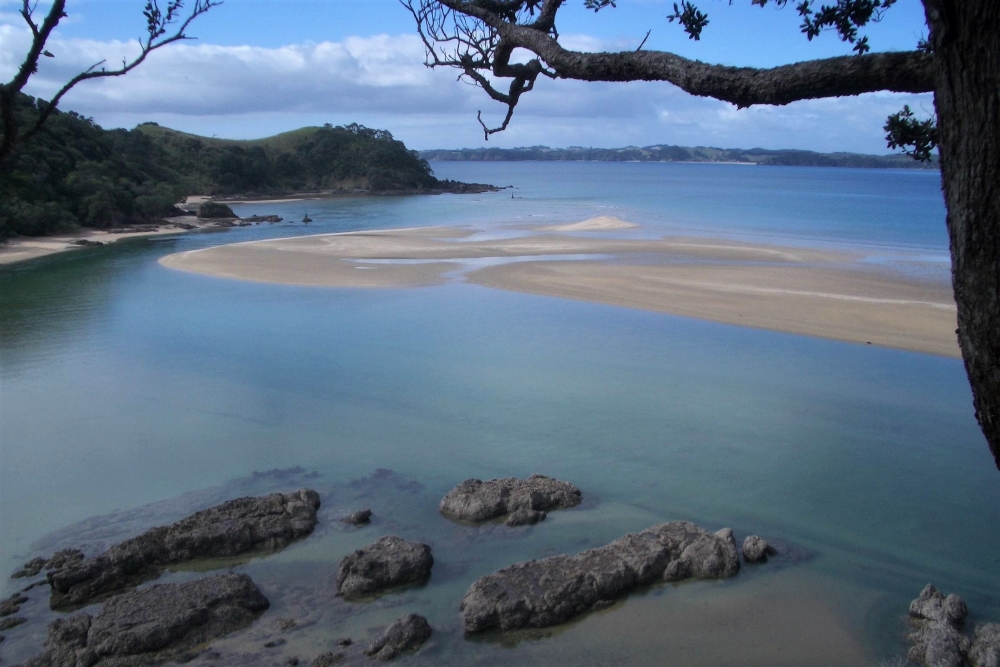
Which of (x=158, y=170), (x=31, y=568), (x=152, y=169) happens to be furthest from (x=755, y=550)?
(x=158, y=170)

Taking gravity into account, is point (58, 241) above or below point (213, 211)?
below

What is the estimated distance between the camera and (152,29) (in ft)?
11.4

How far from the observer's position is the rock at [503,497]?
7836 mm

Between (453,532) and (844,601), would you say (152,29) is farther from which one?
(844,601)

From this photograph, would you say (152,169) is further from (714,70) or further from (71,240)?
(714,70)

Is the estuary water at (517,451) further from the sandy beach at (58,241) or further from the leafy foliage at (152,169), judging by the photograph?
the sandy beach at (58,241)

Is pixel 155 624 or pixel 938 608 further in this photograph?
pixel 938 608

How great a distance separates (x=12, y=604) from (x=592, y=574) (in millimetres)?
4405

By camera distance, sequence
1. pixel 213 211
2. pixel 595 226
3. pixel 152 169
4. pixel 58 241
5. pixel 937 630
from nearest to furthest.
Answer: pixel 937 630, pixel 58 241, pixel 595 226, pixel 213 211, pixel 152 169

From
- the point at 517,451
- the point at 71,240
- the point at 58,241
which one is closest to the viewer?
the point at 517,451

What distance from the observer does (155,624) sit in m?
5.72

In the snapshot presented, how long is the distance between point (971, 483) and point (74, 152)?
3844 centimetres

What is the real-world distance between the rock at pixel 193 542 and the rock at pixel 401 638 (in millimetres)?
1795

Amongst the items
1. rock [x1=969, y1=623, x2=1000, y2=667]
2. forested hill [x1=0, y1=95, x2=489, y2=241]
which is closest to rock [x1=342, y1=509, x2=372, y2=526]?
forested hill [x1=0, y1=95, x2=489, y2=241]
